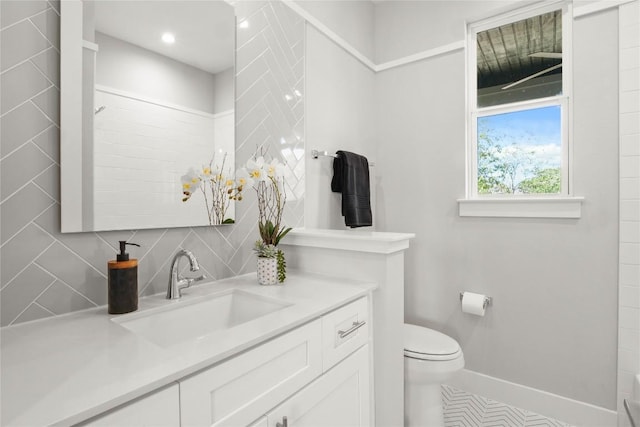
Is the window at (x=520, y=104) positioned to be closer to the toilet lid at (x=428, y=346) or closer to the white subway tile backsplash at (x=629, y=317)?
the white subway tile backsplash at (x=629, y=317)

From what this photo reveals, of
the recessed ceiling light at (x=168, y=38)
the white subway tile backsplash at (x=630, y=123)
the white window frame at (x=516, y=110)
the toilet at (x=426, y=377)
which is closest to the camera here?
the recessed ceiling light at (x=168, y=38)

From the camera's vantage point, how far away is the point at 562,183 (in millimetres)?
1926

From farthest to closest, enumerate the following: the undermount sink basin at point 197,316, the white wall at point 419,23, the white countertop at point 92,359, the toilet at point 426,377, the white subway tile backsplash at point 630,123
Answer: the white wall at point 419,23, the white subway tile backsplash at point 630,123, the toilet at point 426,377, the undermount sink basin at point 197,316, the white countertop at point 92,359

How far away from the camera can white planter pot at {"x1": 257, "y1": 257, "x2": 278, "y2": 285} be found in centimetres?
136

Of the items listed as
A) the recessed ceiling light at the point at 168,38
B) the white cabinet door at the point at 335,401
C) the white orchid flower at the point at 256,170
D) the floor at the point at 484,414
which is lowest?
the floor at the point at 484,414

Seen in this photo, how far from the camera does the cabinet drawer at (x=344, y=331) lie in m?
1.06

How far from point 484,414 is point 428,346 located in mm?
695

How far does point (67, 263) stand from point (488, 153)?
7.48 ft

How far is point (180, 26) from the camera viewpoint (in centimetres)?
131

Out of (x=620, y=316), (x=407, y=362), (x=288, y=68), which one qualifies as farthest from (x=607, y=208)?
(x=288, y=68)

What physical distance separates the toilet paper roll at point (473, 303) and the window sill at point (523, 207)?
1.67ft

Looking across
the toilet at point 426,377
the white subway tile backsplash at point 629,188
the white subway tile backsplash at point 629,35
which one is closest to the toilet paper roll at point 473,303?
the toilet at point 426,377

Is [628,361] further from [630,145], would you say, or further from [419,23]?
[419,23]

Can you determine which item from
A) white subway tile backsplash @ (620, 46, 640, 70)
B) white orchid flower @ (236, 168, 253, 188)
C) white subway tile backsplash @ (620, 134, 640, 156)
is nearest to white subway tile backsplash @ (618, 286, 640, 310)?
white subway tile backsplash @ (620, 134, 640, 156)
